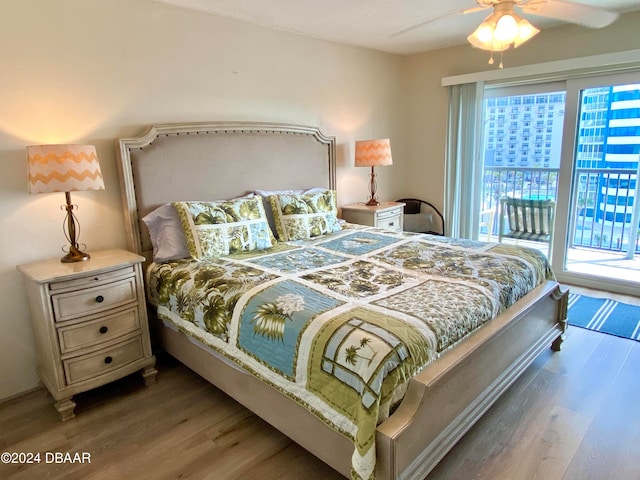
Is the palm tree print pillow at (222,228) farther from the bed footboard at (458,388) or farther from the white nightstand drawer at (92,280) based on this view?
the bed footboard at (458,388)

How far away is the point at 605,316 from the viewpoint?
3256 millimetres

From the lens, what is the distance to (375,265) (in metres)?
2.41

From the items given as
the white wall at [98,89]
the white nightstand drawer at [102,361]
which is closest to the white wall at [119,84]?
the white wall at [98,89]

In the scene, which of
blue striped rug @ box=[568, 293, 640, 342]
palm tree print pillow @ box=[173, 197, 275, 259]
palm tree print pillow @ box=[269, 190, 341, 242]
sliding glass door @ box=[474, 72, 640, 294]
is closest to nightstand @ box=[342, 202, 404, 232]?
palm tree print pillow @ box=[269, 190, 341, 242]

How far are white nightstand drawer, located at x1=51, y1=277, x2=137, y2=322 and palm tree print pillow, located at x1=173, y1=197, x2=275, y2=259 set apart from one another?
43cm

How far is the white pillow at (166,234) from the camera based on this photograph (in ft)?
8.55

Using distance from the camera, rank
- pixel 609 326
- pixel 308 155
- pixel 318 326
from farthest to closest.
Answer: pixel 308 155 → pixel 609 326 → pixel 318 326

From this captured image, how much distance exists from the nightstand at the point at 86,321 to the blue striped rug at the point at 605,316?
313 centimetres

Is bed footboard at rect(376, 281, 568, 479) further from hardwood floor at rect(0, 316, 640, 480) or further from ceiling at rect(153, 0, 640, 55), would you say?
ceiling at rect(153, 0, 640, 55)

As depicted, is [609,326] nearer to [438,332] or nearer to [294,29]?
[438,332]

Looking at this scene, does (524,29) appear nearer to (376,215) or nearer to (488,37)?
(488,37)

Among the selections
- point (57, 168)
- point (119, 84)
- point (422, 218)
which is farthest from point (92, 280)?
point (422, 218)

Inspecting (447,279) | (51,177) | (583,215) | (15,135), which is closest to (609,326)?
(583,215)

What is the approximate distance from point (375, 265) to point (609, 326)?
6.64 ft
